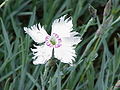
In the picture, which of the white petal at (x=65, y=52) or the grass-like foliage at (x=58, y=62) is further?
the grass-like foliage at (x=58, y=62)

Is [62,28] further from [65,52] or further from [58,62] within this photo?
[58,62]

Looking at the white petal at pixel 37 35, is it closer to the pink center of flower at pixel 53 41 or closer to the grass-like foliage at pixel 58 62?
the pink center of flower at pixel 53 41

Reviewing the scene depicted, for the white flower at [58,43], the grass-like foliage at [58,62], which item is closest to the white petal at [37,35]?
the white flower at [58,43]

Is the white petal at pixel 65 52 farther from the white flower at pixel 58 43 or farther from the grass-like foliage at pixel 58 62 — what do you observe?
the grass-like foliage at pixel 58 62

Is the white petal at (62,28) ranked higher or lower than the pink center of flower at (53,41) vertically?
higher

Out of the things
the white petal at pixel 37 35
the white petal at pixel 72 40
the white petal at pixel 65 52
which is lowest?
the white petal at pixel 65 52

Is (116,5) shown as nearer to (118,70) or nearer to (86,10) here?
(86,10)

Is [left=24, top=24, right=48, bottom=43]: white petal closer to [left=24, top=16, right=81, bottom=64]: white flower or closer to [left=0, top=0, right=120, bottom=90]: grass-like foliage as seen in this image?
[left=24, top=16, right=81, bottom=64]: white flower
